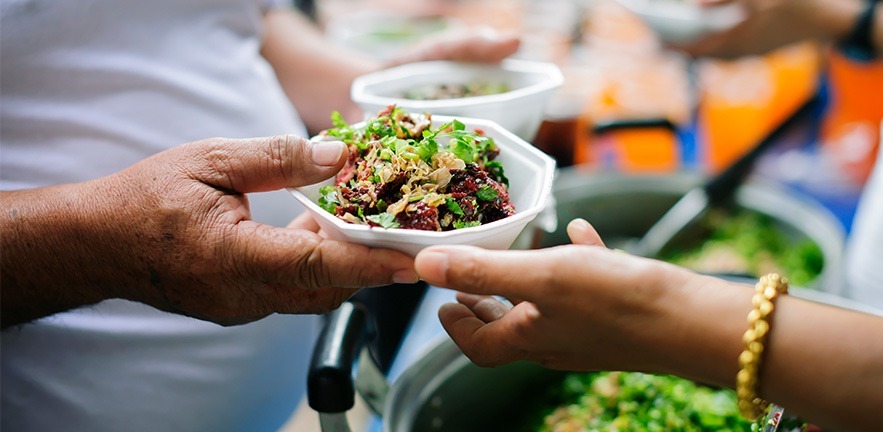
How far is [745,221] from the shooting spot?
2.07 meters

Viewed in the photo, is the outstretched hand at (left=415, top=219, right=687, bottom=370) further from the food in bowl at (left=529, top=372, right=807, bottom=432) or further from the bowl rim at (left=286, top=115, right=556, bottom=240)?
the food in bowl at (left=529, top=372, right=807, bottom=432)

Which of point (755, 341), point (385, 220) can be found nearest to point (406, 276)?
point (385, 220)

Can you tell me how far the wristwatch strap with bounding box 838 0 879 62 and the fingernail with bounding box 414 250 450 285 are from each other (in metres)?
1.90

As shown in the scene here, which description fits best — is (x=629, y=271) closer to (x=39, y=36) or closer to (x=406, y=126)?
(x=406, y=126)

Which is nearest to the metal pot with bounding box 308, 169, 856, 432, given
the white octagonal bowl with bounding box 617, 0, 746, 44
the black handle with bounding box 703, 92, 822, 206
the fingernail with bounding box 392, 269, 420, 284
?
the black handle with bounding box 703, 92, 822, 206

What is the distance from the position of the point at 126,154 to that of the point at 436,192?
669 mm

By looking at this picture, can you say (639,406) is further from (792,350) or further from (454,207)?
(454,207)

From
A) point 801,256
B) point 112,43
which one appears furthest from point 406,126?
point 801,256

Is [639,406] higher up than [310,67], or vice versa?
[310,67]

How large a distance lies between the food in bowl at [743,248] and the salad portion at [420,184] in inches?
48.7

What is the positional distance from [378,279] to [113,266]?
40 centimetres

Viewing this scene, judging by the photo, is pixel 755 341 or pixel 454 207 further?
pixel 454 207

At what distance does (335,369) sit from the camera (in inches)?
36.9

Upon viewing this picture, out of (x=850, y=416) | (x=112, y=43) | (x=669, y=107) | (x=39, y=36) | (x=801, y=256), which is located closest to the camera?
(x=850, y=416)
